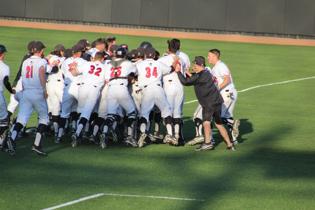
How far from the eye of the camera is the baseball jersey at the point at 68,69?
18.5 metres

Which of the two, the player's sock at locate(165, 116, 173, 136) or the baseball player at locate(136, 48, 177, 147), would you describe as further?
the player's sock at locate(165, 116, 173, 136)

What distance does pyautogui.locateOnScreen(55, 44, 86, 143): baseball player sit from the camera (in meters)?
18.5

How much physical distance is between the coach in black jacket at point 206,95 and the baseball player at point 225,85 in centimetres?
87

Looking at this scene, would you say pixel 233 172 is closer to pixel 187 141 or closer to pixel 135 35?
pixel 187 141

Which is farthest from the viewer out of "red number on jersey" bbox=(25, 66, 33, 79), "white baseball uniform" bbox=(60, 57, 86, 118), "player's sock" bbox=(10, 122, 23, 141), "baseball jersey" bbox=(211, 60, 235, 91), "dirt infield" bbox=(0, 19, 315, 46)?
"dirt infield" bbox=(0, 19, 315, 46)

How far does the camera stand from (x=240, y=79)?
31.4 m

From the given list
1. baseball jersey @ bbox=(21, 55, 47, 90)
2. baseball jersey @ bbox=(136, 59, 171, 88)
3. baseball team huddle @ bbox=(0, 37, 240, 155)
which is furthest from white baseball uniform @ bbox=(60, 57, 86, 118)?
baseball jersey @ bbox=(21, 55, 47, 90)

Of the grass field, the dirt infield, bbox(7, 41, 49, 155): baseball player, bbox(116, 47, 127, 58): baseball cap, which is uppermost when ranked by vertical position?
the dirt infield

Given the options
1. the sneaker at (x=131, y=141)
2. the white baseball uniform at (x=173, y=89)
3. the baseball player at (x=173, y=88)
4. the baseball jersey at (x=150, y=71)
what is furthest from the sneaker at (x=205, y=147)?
the baseball jersey at (x=150, y=71)

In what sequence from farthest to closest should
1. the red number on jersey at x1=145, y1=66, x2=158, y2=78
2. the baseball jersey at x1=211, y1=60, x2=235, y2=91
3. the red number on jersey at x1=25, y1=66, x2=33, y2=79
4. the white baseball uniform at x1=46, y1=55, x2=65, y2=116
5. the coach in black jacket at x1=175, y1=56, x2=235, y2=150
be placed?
the baseball jersey at x1=211, y1=60, x2=235, y2=91
the white baseball uniform at x1=46, y1=55, x2=65, y2=116
the red number on jersey at x1=145, y1=66, x2=158, y2=78
the coach in black jacket at x1=175, y1=56, x2=235, y2=150
the red number on jersey at x1=25, y1=66, x2=33, y2=79

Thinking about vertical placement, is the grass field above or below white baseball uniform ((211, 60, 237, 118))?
below

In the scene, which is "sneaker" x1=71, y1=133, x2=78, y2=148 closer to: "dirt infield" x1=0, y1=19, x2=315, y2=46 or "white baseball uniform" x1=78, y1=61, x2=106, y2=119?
"white baseball uniform" x1=78, y1=61, x2=106, y2=119

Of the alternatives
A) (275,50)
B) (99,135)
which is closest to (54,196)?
(99,135)

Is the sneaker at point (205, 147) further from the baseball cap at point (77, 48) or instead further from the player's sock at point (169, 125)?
the baseball cap at point (77, 48)
